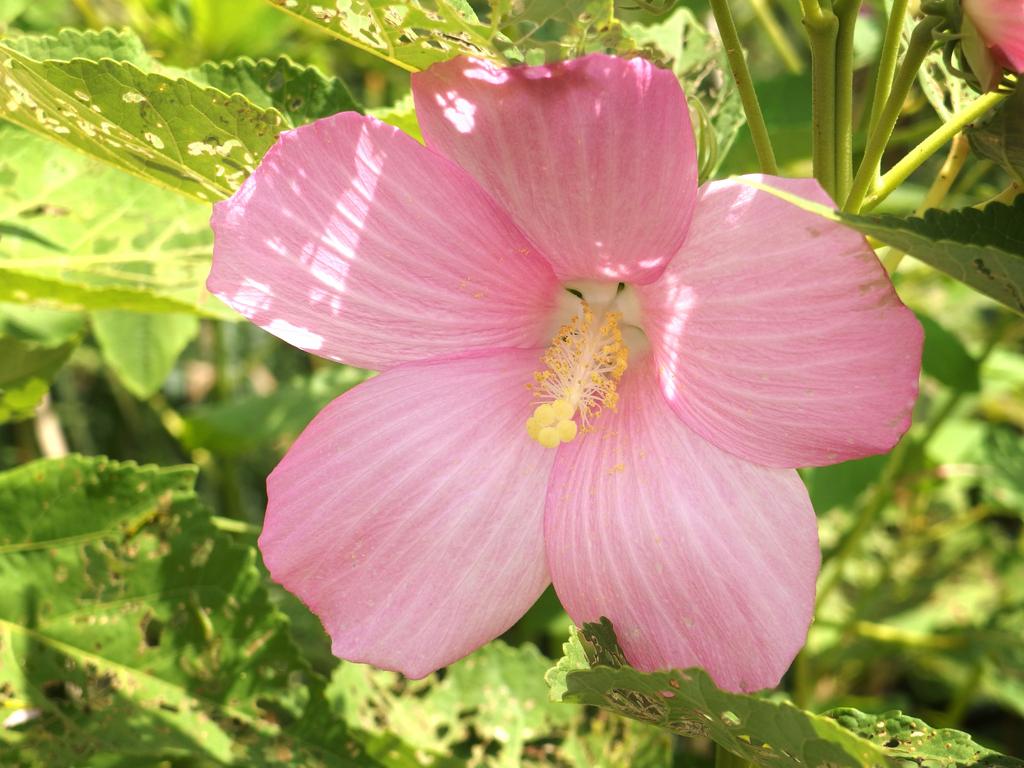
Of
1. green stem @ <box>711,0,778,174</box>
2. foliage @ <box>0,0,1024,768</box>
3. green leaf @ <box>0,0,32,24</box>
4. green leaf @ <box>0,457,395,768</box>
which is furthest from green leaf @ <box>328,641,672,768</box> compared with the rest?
green leaf @ <box>0,0,32,24</box>

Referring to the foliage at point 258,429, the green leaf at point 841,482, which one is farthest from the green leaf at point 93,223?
the green leaf at point 841,482

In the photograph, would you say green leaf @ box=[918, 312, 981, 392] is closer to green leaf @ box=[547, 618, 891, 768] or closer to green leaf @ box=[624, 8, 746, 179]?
green leaf @ box=[624, 8, 746, 179]

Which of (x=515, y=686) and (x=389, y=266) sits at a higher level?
(x=389, y=266)

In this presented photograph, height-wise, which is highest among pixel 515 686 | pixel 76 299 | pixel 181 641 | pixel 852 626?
pixel 76 299

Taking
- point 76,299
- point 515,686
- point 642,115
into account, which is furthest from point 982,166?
point 76,299

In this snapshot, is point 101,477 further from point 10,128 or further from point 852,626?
point 852,626

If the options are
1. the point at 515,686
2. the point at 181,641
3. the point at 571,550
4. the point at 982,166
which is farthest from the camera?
the point at 982,166

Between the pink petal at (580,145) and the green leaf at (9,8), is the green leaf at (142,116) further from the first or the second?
the green leaf at (9,8)
